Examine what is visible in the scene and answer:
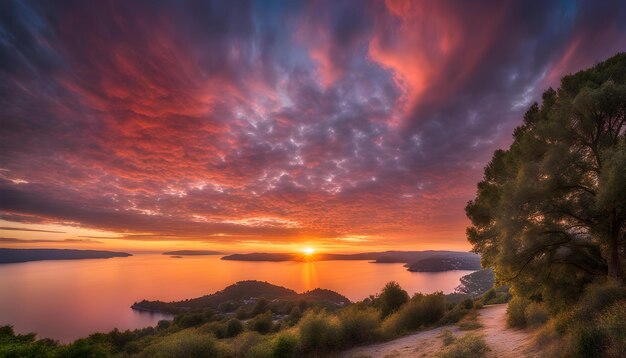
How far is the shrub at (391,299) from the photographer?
29.6m

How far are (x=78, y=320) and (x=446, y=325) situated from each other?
10372 centimetres

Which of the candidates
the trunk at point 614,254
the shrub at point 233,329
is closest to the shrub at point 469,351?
the trunk at point 614,254

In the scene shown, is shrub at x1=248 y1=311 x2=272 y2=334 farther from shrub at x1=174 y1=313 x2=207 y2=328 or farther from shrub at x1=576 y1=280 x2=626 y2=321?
shrub at x1=576 y1=280 x2=626 y2=321

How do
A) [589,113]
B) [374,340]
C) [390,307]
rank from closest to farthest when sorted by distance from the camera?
1. [589,113]
2. [374,340]
3. [390,307]

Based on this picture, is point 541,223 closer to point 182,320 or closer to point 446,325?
point 446,325

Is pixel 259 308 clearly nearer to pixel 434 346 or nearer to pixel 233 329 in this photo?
pixel 233 329

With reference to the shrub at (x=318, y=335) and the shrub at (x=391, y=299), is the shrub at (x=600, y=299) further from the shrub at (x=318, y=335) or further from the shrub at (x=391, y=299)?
the shrub at (x=391, y=299)

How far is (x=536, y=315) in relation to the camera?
1416cm

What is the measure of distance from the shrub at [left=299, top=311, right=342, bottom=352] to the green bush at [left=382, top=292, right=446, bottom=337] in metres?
5.03

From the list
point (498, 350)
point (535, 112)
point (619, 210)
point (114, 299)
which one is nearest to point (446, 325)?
point (498, 350)

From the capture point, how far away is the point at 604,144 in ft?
36.8

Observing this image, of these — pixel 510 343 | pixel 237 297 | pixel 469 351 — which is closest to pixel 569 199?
pixel 510 343

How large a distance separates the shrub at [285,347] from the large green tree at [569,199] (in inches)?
462

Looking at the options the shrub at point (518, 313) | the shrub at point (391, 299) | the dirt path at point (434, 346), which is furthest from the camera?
the shrub at point (391, 299)
